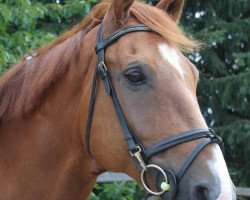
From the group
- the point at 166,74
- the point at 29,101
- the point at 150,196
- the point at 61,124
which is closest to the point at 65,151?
the point at 61,124

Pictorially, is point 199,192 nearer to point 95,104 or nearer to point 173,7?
point 95,104

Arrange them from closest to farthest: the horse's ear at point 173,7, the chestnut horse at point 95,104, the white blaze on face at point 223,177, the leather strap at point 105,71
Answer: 1. the white blaze on face at point 223,177
2. the chestnut horse at point 95,104
3. the leather strap at point 105,71
4. the horse's ear at point 173,7

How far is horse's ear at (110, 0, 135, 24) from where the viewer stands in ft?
9.14

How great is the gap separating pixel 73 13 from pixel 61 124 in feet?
8.80

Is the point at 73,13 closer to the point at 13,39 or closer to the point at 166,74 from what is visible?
the point at 13,39

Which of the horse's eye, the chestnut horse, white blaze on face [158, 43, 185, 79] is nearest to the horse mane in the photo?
the chestnut horse

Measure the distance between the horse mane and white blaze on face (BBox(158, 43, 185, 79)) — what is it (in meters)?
0.13

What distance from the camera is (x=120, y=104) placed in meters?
2.70

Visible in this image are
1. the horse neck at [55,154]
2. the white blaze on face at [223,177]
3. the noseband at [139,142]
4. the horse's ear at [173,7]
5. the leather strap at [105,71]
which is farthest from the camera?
the horse's ear at [173,7]

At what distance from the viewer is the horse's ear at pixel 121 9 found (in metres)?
2.79

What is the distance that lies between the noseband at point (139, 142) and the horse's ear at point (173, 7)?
1.28 feet

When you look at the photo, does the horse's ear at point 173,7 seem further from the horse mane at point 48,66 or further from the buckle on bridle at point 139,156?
the buckle on bridle at point 139,156

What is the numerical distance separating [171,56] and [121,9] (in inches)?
15.2

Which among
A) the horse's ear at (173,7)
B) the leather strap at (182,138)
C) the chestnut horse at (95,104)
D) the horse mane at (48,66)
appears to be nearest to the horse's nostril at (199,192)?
the chestnut horse at (95,104)
